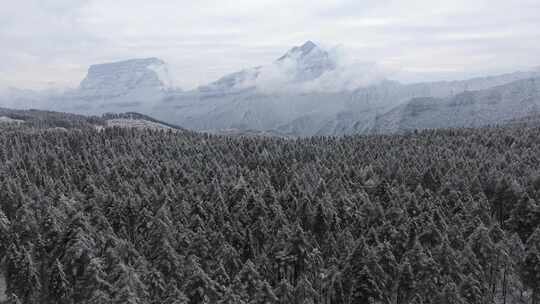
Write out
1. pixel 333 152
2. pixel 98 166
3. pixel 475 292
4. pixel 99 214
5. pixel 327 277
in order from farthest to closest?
pixel 333 152 → pixel 98 166 → pixel 99 214 → pixel 327 277 → pixel 475 292

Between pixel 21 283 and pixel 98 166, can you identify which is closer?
pixel 21 283

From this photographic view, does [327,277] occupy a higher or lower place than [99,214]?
lower

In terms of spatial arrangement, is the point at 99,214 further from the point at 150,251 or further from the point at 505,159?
the point at 505,159

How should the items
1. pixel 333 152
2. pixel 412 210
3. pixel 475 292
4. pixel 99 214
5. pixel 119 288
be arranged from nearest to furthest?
pixel 119 288 → pixel 475 292 → pixel 99 214 → pixel 412 210 → pixel 333 152

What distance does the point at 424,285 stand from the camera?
48.2 metres

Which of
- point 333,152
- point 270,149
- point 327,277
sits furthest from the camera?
point 270,149

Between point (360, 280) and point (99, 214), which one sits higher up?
point (99, 214)

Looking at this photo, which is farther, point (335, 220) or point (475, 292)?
point (335, 220)

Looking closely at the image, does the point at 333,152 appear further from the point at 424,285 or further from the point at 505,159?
the point at 424,285

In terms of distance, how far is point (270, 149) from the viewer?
582ft

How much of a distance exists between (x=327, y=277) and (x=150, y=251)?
23.5m

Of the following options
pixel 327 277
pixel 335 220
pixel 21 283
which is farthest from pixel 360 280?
pixel 21 283

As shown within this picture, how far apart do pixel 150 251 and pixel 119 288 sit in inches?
873

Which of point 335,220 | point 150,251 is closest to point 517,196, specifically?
point 335,220
